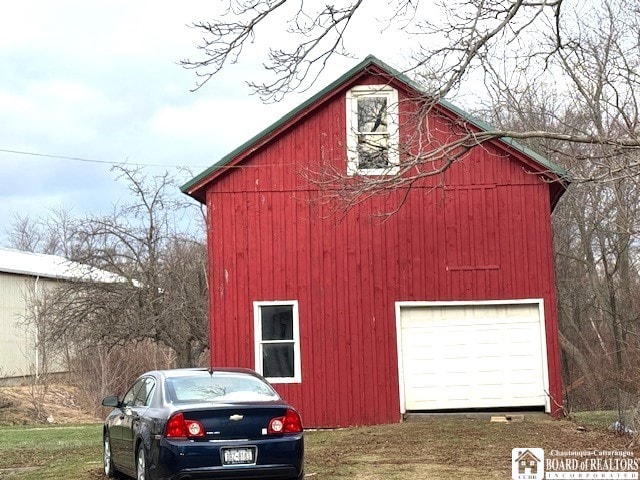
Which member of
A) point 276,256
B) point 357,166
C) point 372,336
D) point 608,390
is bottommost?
→ point 608,390

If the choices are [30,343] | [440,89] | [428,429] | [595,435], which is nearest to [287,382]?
[428,429]

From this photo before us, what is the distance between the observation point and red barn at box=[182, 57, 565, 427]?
18016 millimetres

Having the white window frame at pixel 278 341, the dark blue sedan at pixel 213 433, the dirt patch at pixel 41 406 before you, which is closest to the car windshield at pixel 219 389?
the dark blue sedan at pixel 213 433

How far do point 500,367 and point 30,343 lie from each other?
27274mm

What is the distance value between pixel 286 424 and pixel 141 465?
68.4 inches

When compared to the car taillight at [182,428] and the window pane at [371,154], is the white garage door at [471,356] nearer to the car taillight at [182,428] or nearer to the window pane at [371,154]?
the window pane at [371,154]

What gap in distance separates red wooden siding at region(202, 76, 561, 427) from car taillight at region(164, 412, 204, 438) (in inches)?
338

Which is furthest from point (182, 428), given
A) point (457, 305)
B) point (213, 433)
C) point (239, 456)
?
point (457, 305)

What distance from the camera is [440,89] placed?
1339cm

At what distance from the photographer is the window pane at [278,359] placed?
18219 mm

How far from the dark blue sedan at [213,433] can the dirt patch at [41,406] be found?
66.9 ft

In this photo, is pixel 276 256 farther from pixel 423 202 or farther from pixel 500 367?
pixel 500 367

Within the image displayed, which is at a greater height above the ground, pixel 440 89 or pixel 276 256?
pixel 440 89

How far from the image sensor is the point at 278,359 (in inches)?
719
